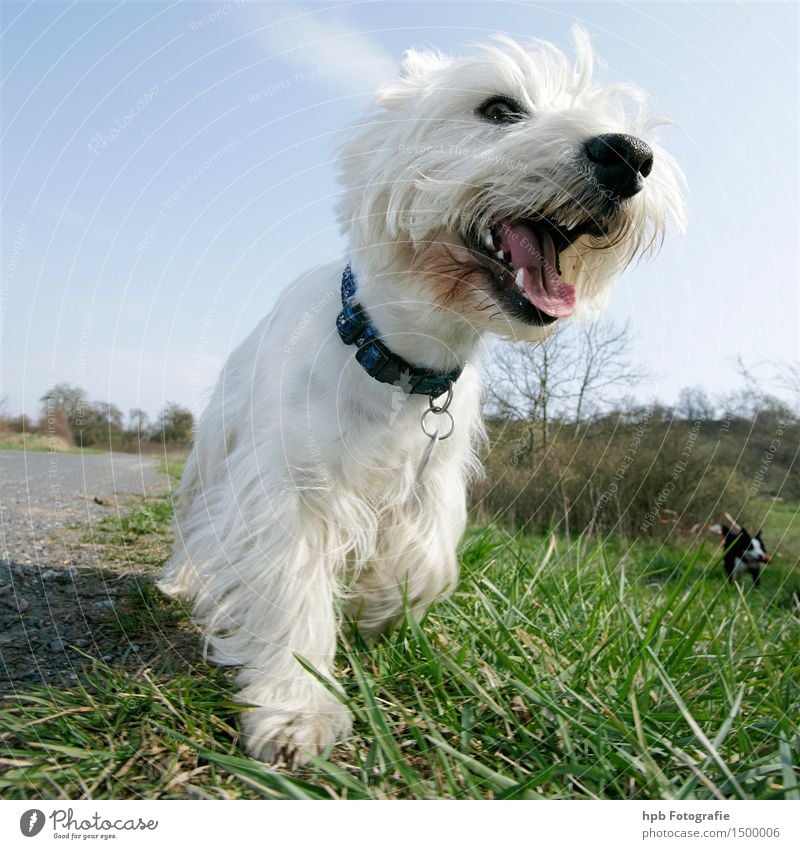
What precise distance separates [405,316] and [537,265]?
484 mm

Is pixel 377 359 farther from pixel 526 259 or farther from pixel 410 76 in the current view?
pixel 410 76

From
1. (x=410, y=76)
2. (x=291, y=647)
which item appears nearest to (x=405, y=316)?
(x=410, y=76)


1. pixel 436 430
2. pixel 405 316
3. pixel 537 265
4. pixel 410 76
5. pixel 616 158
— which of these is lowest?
pixel 436 430

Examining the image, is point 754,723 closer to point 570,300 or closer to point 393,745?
point 393,745

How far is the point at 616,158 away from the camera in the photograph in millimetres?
2154

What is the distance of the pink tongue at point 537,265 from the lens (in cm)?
233

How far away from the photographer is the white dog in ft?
7.27

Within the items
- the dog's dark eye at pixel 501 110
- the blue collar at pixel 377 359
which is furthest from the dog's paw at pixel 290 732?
the dog's dark eye at pixel 501 110

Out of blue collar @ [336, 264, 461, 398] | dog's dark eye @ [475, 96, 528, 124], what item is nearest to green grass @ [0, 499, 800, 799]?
blue collar @ [336, 264, 461, 398]

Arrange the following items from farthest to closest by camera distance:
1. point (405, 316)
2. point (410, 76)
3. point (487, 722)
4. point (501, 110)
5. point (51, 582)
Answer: point (51, 582) < point (410, 76) < point (405, 316) < point (501, 110) < point (487, 722)

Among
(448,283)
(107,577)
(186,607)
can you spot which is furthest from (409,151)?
(107,577)

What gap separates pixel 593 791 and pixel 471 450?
157 cm
